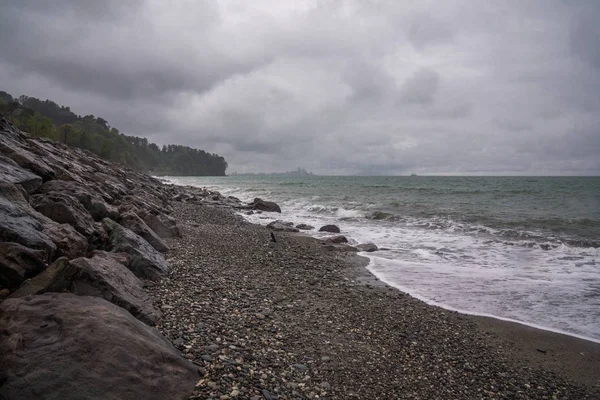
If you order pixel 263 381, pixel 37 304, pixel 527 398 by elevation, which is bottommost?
pixel 527 398

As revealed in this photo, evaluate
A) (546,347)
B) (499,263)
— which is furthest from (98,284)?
(499,263)

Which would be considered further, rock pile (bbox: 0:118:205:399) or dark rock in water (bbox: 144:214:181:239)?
dark rock in water (bbox: 144:214:181:239)

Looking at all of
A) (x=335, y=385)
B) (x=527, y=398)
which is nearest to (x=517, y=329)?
(x=527, y=398)

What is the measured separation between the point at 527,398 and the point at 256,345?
4.15 metres

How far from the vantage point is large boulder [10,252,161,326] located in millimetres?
4344

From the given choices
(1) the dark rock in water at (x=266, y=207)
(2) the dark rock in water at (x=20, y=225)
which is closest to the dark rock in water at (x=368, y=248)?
(2) the dark rock in water at (x=20, y=225)

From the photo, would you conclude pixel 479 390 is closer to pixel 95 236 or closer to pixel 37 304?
pixel 37 304

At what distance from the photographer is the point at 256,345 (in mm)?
5371

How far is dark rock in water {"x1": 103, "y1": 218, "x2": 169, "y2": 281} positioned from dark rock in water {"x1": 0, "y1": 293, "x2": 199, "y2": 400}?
10.1ft

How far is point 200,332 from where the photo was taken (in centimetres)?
534

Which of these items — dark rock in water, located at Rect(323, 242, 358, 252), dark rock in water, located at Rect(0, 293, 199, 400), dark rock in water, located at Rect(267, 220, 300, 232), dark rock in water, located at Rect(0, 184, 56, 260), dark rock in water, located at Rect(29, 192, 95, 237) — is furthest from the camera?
dark rock in water, located at Rect(267, 220, 300, 232)

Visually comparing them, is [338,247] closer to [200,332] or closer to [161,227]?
[161,227]

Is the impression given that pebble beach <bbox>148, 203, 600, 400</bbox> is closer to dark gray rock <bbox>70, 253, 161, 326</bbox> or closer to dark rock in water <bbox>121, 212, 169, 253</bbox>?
dark gray rock <bbox>70, 253, 161, 326</bbox>

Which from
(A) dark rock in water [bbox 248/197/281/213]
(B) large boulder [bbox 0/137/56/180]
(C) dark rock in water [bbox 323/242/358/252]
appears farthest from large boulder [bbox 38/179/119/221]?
(A) dark rock in water [bbox 248/197/281/213]
